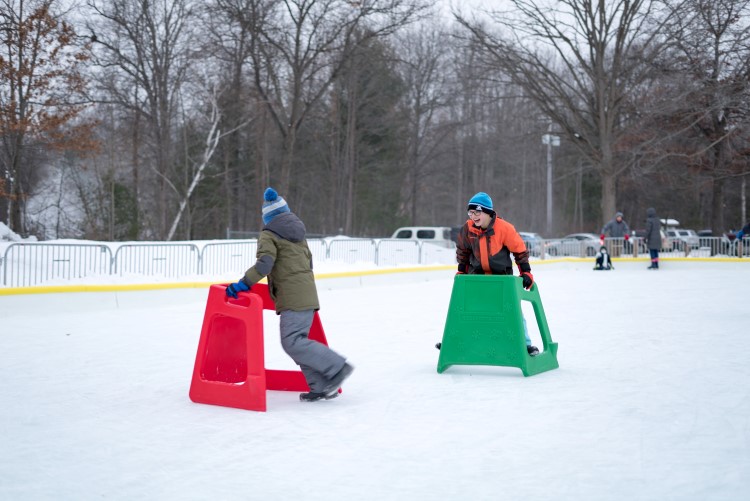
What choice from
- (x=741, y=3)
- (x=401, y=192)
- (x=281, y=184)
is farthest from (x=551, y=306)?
(x=401, y=192)

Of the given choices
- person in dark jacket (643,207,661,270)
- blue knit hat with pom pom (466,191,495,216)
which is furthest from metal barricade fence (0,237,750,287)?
blue knit hat with pom pom (466,191,495,216)

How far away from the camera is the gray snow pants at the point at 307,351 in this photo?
6316 mm

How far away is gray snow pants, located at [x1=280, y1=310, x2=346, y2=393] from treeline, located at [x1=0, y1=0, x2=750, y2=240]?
18.2m

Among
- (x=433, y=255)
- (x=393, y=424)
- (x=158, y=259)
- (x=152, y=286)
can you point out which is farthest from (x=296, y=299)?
(x=433, y=255)

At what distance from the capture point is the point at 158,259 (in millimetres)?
16391

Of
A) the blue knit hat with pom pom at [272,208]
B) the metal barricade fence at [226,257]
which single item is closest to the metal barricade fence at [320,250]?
the metal barricade fence at [226,257]

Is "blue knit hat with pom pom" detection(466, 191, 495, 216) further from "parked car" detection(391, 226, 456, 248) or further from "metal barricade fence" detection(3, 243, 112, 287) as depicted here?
"parked car" detection(391, 226, 456, 248)

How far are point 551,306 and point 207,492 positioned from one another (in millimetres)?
11044

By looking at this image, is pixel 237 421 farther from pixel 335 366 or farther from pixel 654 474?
pixel 654 474

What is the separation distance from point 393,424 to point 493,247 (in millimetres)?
2423

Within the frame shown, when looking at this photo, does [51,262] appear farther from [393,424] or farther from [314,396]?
[393,424]

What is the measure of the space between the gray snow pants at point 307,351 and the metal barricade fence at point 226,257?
1114 centimetres

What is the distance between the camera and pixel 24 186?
121ft

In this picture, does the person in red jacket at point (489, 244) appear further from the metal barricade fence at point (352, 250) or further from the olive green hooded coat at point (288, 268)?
the metal barricade fence at point (352, 250)
